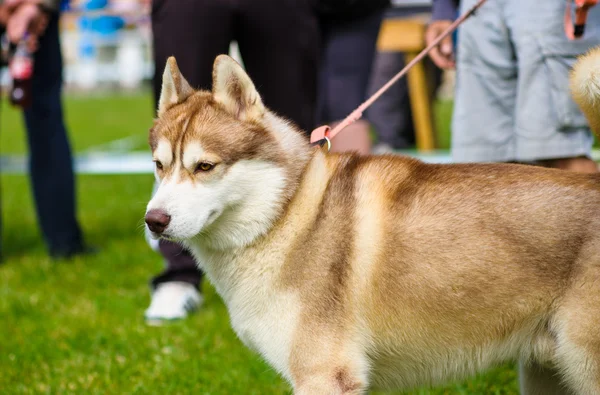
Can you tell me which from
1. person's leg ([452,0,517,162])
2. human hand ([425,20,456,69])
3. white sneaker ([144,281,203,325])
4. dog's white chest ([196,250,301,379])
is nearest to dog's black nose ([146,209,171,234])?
dog's white chest ([196,250,301,379])

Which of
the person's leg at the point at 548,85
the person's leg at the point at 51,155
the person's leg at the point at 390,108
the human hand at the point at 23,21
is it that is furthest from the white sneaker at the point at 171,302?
the person's leg at the point at 390,108

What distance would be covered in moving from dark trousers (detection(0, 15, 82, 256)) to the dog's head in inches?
122

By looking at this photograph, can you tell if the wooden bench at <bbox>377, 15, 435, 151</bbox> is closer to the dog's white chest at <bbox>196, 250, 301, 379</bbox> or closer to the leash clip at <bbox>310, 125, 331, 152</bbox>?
the leash clip at <bbox>310, 125, 331, 152</bbox>

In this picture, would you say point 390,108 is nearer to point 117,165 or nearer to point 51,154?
point 117,165

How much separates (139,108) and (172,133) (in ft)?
62.3

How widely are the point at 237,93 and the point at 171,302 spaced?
197 cm

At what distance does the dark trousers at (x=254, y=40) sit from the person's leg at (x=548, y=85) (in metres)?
1.09

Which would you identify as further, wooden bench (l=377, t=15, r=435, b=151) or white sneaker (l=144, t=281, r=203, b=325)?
wooden bench (l=377, t=15, r=435, b=151)

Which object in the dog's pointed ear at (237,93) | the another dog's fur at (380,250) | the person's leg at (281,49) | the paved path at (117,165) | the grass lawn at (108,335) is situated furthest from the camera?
the paved path at (117,165)

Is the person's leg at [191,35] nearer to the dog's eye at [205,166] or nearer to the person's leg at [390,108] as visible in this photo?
the dog's eye at [205,166]

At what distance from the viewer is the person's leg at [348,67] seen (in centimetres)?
473

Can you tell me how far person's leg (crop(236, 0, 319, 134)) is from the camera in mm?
3818

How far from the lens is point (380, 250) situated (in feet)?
7.95

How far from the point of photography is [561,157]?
10.6 ft
